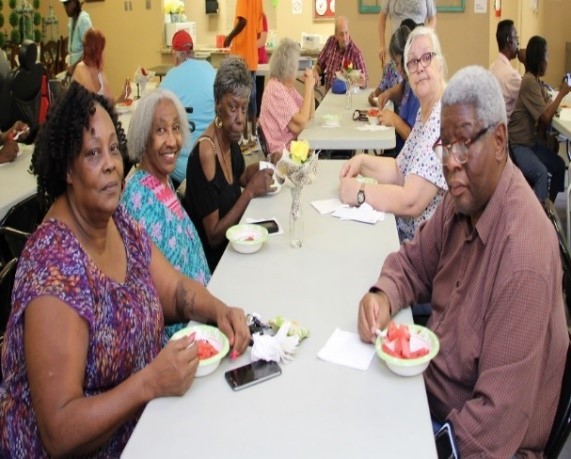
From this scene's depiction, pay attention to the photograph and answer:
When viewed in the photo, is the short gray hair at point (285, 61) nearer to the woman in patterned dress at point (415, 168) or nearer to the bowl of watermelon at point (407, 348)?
the woman in patterned dress at point (415, 168)

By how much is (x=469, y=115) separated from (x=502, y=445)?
Result: 0.72 m

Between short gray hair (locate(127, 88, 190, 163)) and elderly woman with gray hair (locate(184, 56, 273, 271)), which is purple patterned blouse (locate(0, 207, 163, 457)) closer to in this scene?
short gray hair (locate(127, 88, 190, 163))

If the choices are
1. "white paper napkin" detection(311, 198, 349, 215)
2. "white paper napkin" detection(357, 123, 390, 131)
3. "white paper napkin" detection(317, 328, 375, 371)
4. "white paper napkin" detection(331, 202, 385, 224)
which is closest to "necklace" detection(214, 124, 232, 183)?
"white paper napkin" detection(311, 198, 349, 215)

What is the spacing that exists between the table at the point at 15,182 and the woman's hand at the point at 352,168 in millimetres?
1389

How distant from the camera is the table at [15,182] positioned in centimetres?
288

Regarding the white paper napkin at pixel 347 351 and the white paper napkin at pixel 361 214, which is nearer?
the white paper napkin at pixel 347 351

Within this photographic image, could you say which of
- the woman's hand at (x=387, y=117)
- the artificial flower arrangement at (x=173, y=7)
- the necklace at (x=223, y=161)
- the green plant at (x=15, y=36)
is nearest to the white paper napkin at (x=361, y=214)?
the necklace at (x=223, y=161)

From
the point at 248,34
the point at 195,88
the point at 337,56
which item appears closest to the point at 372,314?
the point at 195,88

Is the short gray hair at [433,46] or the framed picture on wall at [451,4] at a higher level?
the framed picture on wall at [451,4]

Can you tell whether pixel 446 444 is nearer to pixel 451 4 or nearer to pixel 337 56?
pixel 337 56

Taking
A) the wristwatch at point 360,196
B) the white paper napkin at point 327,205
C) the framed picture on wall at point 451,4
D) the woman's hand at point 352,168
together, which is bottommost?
the white paper napkin at point 327,205

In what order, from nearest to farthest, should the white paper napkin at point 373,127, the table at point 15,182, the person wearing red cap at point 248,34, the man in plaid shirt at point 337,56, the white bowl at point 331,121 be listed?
1. the table at point 15,182
2. the white paper napkin at point 373,127
3. the white bowl at point 331,121
4. the man in plaid shirt at point 337,56
5. the person wearing red cap at point 248,34

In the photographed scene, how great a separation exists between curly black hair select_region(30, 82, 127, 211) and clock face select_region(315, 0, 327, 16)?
865 centimetres

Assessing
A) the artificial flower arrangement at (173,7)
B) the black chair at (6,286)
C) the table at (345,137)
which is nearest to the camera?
the black chair at (6,286)
